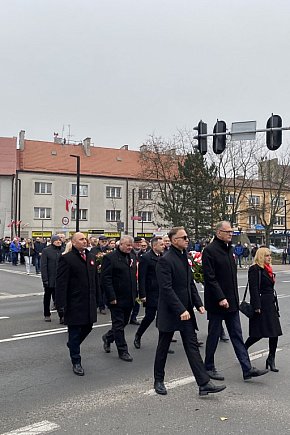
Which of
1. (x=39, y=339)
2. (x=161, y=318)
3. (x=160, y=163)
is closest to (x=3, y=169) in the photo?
(x=160, y=163)

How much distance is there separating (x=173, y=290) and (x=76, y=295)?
4.97ft

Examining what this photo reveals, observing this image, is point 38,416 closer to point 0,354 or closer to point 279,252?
point 0,354

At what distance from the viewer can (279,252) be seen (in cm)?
4862

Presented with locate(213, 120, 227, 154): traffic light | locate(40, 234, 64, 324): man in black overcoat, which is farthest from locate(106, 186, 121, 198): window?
locate(40, 234, 64, 324): man in black overcoat

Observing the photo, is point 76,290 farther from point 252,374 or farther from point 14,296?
point 14,296

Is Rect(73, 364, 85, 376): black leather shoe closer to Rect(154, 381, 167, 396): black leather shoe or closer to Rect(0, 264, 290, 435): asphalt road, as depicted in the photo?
Rect(0, 264, 290, 435): asphalt road

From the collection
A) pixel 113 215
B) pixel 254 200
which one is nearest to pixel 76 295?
pixel 113 215

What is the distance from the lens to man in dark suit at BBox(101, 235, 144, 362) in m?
7.21

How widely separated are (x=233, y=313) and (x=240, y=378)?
2.70 ft

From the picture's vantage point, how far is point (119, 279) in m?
7.42

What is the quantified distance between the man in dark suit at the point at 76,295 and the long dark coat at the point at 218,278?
1519 millimetres

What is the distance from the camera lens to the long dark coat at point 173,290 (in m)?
Result: 5.48

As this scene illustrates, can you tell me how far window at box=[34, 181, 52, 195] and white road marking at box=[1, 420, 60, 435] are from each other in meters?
53.7

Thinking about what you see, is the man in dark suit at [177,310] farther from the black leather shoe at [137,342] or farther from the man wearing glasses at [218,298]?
the black leather shoe at [137,342]
